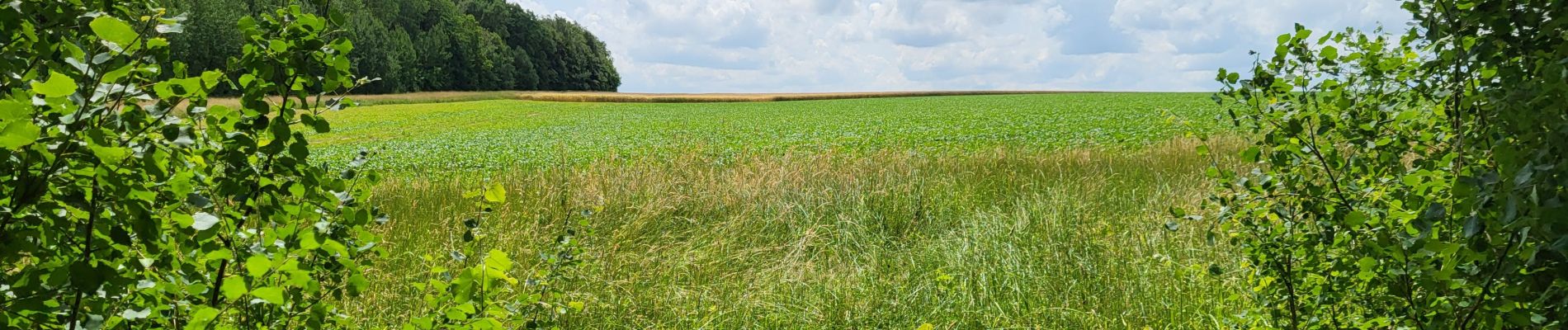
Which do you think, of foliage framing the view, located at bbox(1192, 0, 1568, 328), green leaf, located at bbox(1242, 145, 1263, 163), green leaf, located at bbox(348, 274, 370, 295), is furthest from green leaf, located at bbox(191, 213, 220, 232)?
green leaf, located at bbox(1242, 145, 1263, 163)

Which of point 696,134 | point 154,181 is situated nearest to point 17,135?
point 154,181

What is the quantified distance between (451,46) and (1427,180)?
237 ft

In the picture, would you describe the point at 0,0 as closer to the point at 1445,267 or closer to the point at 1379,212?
the point at 1445,267

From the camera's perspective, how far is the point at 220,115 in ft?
5.48

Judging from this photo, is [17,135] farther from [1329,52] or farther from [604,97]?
[604,97]

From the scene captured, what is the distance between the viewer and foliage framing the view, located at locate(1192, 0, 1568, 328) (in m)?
1.42

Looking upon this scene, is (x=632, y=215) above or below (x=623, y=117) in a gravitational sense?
above

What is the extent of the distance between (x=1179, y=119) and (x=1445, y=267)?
1.42 m

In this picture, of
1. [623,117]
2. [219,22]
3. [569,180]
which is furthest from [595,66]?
[569,180]

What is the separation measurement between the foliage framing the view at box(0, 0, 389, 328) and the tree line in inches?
1738

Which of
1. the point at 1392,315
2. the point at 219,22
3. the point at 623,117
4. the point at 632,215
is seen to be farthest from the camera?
Result: the point at 219,22

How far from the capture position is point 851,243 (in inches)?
243

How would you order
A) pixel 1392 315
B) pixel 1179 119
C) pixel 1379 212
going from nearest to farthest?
pixel 1392 315
pixel 1379 212
pixel 1179 119

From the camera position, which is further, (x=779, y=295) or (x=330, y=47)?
(x=779, y=295)
